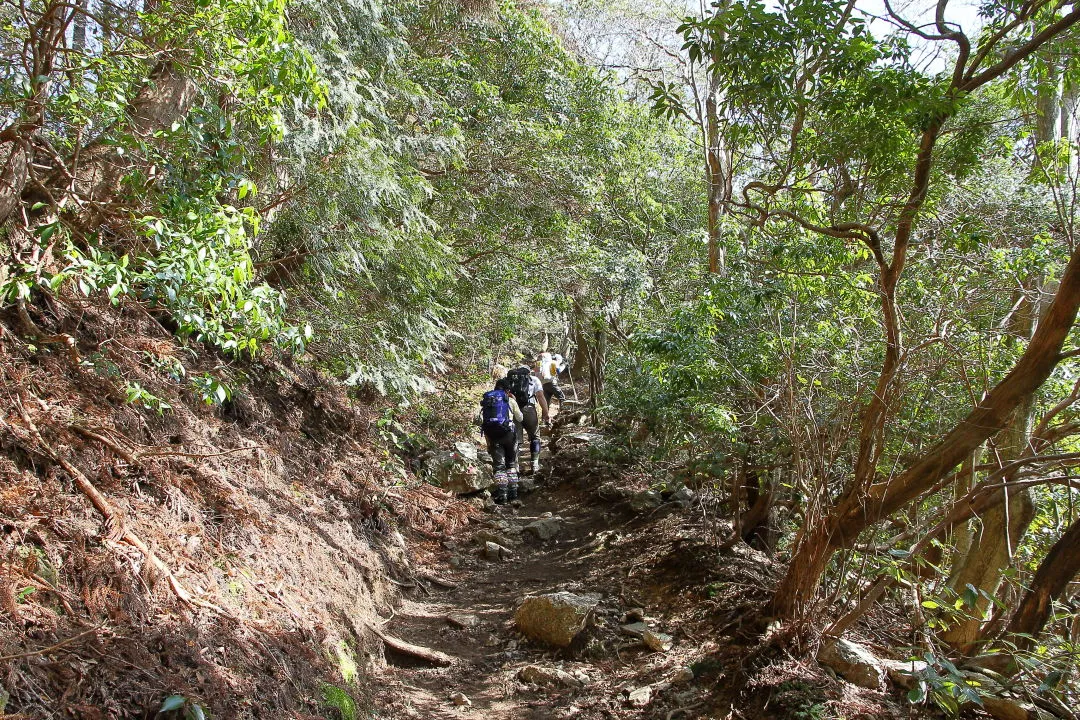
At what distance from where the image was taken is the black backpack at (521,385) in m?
11.2

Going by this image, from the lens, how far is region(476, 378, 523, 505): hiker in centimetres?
998

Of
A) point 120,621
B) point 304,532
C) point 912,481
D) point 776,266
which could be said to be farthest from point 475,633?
point 776,266

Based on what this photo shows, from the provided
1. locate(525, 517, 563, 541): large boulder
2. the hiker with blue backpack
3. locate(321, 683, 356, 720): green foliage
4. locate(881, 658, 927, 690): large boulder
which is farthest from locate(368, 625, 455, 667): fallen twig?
the hiker with blue backpack

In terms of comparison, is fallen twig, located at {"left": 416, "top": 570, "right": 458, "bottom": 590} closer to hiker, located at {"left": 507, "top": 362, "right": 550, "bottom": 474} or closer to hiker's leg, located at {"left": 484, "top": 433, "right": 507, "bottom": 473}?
hiker's leg, located at {"left": 484, "top": 433, "right": 507, "bottom": 473}

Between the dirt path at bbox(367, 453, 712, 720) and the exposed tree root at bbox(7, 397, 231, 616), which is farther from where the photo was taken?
the dirt path at bbox(367, 453, 712, 720)

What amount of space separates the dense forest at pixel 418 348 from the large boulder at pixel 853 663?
80 mm

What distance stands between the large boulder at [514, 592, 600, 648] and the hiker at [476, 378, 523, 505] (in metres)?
3.91

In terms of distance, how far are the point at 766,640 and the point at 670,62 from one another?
51.7 feet

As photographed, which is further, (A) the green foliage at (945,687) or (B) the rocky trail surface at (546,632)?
(B) the rocky trail surface at (546,632)

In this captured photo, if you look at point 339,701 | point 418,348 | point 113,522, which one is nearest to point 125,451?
point 113,522

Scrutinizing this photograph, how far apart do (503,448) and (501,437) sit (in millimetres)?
274

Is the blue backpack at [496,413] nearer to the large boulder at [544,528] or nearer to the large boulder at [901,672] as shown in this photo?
the large boulder at [544,528]

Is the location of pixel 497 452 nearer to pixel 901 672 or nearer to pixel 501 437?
pixel 501 437

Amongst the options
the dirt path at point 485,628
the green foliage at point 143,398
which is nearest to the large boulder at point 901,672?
the dirt path at point 485,628
